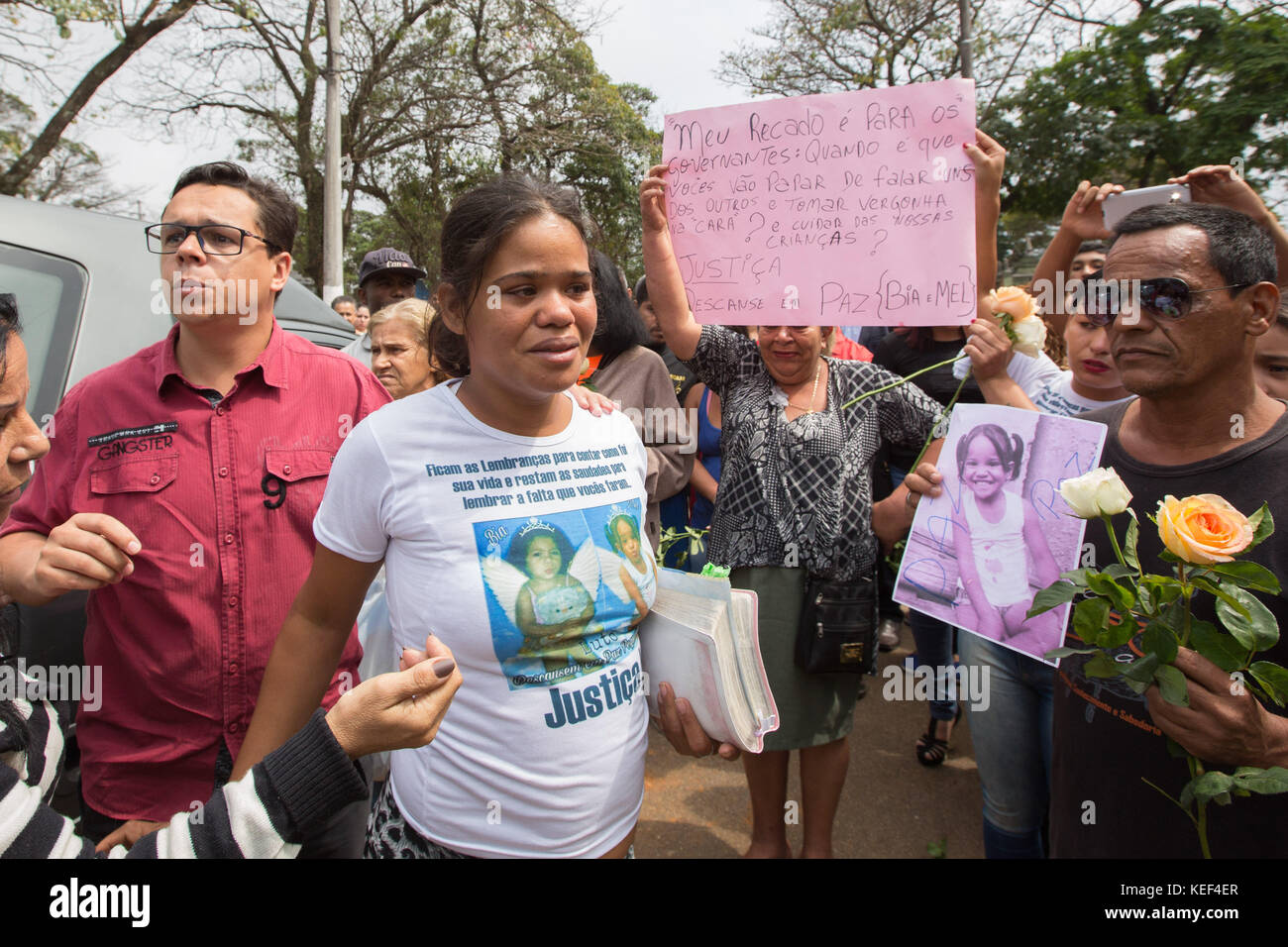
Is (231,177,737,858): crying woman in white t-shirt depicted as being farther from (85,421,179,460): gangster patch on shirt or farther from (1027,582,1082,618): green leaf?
(1027,582,1082,618): green leaf

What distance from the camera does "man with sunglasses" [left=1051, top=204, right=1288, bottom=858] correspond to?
56.8 inches

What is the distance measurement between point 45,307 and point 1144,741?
2.93m

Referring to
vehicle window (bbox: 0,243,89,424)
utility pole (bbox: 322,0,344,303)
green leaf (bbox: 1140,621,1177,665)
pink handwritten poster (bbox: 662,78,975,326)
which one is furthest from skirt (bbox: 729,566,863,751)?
utility pole (bbox: 322,0,344,303)

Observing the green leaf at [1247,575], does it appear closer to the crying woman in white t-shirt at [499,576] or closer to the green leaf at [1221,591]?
the green leaf at [1221,591]

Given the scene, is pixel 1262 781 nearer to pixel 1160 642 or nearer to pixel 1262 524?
pixel 1160 642

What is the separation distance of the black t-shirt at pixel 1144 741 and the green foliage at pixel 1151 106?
50.5 ft

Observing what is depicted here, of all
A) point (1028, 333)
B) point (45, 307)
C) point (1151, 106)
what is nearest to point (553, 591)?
point (1028, 333)

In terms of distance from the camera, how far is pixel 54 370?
2.10 metres

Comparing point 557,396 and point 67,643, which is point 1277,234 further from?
point 67,643

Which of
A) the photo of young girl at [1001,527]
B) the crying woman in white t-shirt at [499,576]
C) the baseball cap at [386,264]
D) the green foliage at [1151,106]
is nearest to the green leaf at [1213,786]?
the photo of young girl at [1001,527]
